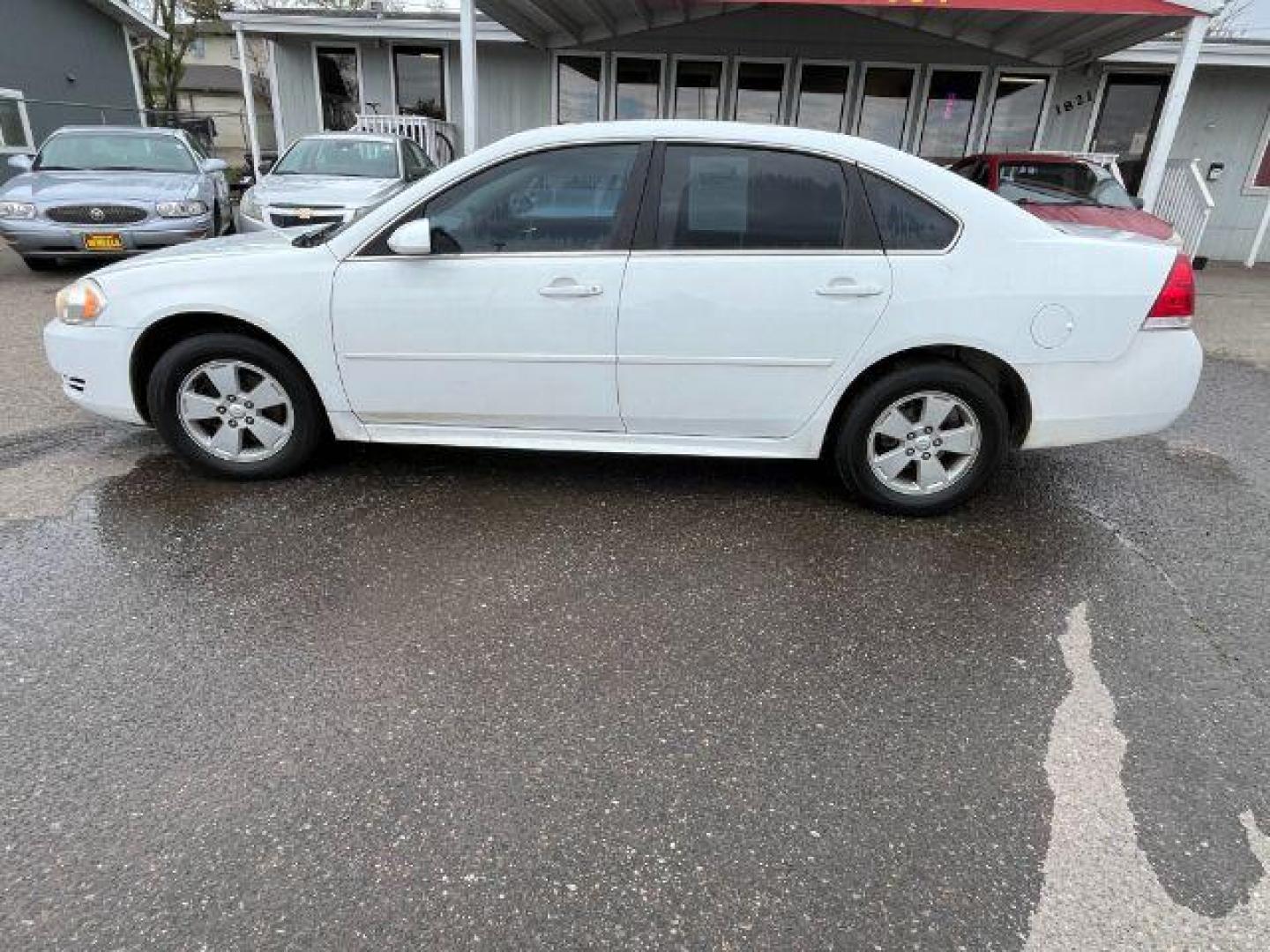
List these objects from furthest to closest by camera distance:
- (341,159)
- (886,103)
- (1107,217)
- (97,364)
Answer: (886,103)
(341,159)
(1107,217)
(97,364)

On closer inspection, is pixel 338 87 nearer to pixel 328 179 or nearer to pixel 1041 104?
pixel 328 179

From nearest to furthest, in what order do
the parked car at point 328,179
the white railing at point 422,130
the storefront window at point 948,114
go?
the parked car at point 328,179 < the white railing at point 422,130 < the storefront window at point 948,114

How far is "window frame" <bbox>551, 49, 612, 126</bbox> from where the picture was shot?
558 inches

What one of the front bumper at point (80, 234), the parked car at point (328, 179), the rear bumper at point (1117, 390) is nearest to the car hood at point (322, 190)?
the parked car at point (328, 179)

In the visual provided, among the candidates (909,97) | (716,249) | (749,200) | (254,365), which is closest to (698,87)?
(909,97)

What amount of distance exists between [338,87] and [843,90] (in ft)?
29.0

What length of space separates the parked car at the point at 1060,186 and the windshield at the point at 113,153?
9.27 meters

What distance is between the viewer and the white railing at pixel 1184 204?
1348 centimetres

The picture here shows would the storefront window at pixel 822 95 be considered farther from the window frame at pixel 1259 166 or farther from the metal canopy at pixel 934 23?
the window frame at pixel 1259 166

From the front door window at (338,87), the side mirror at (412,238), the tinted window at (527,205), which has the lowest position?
the side mirror at (412,238)

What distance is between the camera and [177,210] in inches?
345

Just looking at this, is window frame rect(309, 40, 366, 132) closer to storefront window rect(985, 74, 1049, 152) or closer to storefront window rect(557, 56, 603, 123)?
storefront window rect(557, 56, 603, 123)

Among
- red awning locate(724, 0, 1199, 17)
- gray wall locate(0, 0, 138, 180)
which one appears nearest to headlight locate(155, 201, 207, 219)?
red awning locate(724, 0, 1199, 17)

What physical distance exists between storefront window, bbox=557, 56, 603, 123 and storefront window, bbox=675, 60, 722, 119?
1392 mm
